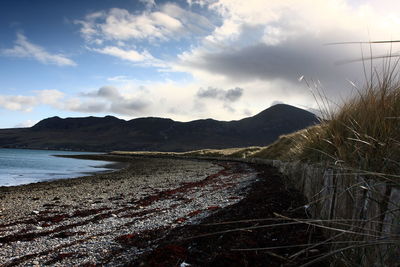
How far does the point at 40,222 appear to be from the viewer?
8.25m

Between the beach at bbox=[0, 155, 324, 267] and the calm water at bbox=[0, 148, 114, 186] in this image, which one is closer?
the beach at bbox=[0, 155, 324, 267]

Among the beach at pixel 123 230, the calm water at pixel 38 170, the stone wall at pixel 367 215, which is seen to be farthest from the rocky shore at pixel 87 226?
the calm water at pixel 38 170

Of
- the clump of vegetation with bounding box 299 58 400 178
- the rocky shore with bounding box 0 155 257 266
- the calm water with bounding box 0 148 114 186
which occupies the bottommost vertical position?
the calm water with bounding box 0 148 114 186

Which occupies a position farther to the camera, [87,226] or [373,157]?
[87,226]

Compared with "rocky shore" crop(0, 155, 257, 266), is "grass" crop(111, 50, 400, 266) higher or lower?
higher

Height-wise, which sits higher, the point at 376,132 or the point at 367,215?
the point at 376,132

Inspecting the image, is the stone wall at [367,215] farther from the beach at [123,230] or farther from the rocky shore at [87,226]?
the rocky shore at [87,226]

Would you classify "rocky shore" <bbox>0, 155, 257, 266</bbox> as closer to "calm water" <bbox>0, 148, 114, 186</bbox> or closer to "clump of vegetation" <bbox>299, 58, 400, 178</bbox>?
"clump of vegetation" <bbox>299, 58, 400, 178</bbox>

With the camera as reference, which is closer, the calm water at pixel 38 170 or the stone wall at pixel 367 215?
the stone wall at pixel 367 215

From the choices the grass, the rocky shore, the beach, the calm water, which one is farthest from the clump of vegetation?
the calm water

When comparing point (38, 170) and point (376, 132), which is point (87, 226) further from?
point (38, 170)

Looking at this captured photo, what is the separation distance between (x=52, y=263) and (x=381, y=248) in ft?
15.9

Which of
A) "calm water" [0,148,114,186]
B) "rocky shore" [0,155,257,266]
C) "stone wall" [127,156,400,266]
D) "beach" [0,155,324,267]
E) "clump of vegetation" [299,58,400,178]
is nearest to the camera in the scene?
"stone wall" [127,156,400,266]

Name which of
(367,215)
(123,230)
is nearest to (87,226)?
(123,230)
